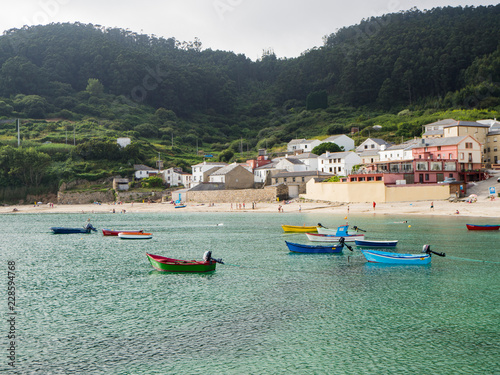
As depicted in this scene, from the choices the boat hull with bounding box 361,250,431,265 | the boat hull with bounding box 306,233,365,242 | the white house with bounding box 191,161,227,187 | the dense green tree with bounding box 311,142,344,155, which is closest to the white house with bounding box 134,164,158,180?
the white house with bounding box 191,161,227,187

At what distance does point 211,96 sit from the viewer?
183250 millimetres

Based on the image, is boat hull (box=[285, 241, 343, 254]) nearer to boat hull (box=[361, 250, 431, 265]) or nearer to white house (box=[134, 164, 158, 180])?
boat hull (box=[361, 250, 431, 265])

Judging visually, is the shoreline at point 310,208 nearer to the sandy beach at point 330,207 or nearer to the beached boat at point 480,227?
the sandy beach at point 330,207

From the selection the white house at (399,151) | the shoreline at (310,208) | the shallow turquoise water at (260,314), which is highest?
the white house at (399,151)

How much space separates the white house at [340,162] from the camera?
3192 inches

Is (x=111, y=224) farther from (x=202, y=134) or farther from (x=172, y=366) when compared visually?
(x=202, y=134)

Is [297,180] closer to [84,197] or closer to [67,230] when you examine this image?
[67,230]

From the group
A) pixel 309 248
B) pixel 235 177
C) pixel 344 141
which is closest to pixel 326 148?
pixel 344 141

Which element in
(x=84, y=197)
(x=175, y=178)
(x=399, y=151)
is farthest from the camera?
(x=175, y=178)

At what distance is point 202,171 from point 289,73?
4095 inches

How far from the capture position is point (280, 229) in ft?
161

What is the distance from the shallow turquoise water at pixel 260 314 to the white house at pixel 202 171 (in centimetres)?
5635

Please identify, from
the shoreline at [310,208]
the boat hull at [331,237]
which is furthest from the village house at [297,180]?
the boat hull at [331,237]

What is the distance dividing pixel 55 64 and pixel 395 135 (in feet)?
411
